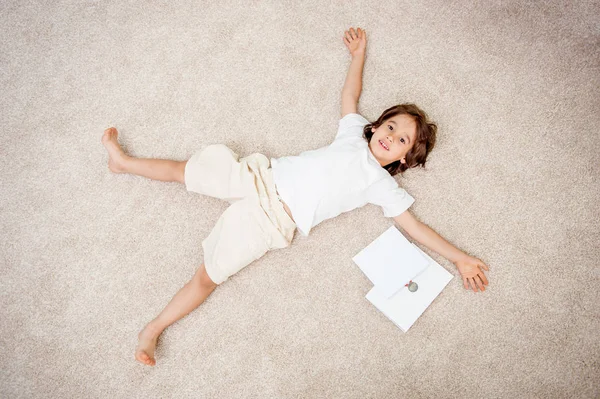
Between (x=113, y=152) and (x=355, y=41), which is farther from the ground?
(x=355, y=41)

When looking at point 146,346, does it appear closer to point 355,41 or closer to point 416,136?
point 416,136

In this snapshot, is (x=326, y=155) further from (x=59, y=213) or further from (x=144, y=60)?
(x=59, y=213)

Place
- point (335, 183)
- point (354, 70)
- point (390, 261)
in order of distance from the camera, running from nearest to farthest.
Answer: point (335, 183)
point (390, 261)
point (354, 70)

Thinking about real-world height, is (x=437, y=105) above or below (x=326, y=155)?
above

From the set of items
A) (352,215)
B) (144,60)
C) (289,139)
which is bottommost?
(352,215)

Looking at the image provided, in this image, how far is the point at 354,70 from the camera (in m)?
1.32

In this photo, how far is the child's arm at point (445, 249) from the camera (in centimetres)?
117

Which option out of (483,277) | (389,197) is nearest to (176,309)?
(389,197)

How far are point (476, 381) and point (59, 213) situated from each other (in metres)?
1.53

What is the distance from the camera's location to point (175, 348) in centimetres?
115

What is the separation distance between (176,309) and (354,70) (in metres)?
1.05

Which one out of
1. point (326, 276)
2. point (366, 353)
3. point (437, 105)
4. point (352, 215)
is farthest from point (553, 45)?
point (366, 353)

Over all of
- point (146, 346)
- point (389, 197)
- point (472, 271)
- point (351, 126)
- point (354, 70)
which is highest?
point (354, 70)

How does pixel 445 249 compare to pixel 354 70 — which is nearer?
pixel 445 249
